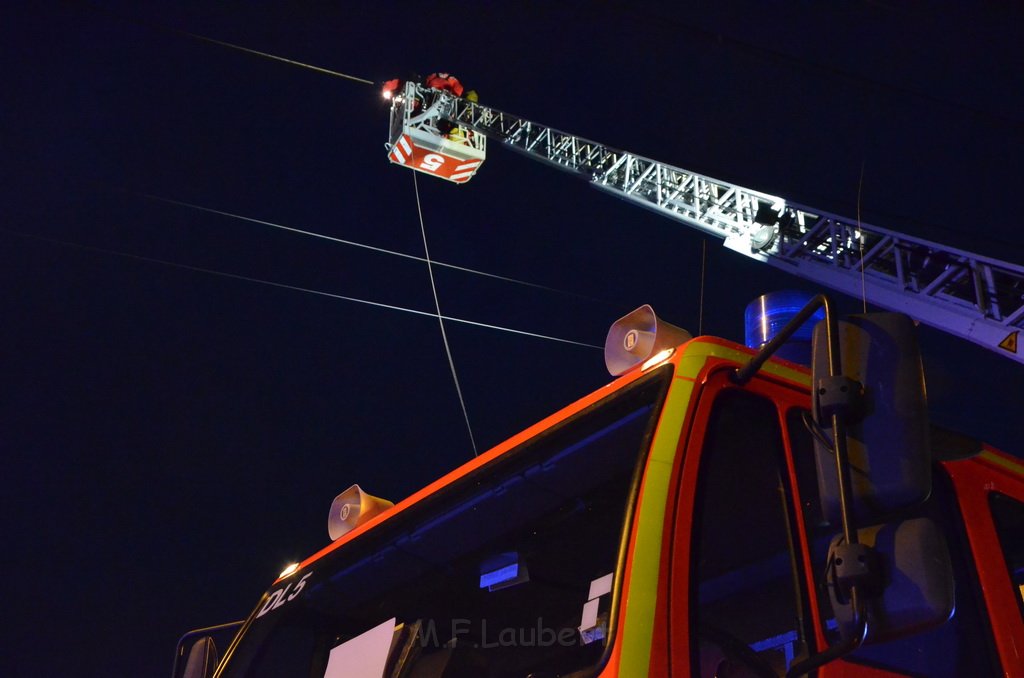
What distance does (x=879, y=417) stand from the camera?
234cm

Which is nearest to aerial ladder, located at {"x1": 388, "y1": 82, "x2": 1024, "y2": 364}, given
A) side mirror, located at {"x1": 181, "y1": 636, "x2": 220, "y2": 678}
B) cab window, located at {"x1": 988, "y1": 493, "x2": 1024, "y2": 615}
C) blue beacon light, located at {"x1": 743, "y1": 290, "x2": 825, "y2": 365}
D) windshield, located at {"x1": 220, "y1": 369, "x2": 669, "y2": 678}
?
blue beacon light, located at {"x1": 743, "y1": 290, "x2": 825, "y2": 365}

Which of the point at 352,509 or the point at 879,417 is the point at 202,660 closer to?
the point at 352,509

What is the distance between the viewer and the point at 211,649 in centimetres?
416

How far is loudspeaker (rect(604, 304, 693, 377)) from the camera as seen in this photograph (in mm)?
3135

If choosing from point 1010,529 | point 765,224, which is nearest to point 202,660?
point 1010,529

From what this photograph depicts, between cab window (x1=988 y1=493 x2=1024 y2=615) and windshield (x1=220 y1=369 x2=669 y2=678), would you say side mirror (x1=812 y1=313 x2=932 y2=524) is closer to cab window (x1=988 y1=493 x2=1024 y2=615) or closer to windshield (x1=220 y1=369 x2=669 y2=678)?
windshield (x1=220 y1=369 x2=669 y2=678)

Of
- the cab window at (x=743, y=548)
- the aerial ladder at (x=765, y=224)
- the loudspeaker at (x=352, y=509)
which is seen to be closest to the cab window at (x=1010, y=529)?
the cab window at (x=743, y=548)

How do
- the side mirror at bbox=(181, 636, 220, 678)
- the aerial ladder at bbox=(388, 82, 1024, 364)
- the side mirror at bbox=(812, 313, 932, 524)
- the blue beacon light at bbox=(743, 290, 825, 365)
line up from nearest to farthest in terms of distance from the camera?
the side mirror at bbox=(812, 313, 932, 524) → the blue beacon light at bbox=(743, 290, 825, 365) → the side mirror at bbox=(181, 636, 220, 678) → the aerial ladder at bbox=(388, 82, 1024, 364)

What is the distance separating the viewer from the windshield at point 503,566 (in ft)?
9.71

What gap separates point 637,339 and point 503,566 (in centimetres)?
93

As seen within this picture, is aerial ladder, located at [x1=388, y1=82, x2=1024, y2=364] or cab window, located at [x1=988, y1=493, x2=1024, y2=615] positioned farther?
aerial ladder, located at [x1=388, y1=82, x2=1024, y2=364]

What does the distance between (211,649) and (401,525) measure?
3.93 feet

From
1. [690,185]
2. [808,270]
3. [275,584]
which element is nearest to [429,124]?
[690,185]

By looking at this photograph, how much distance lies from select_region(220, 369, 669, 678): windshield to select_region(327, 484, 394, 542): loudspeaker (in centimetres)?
19
